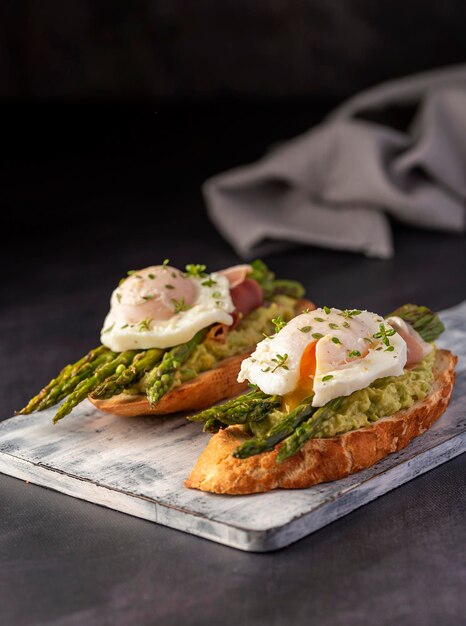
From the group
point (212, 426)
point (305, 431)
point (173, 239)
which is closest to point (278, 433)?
point (305, 431)

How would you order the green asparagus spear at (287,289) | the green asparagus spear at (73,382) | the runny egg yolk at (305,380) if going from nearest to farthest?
1. the runny egg yolk at (305,380)
2. the green asparagus spear at (73,382)
3. the green asparagus spear at (287,289)

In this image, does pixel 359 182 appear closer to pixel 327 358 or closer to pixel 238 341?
pixel 238 341

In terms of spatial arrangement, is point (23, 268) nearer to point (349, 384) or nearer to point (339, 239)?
point (339, 239)

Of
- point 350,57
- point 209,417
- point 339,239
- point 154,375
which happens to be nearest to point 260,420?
point 209,417

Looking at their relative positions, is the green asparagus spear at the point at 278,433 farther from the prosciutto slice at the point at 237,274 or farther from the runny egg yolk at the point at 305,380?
the prosciutto slice at the point at 237,274

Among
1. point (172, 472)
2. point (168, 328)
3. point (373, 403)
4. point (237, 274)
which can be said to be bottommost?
point (172, 472)

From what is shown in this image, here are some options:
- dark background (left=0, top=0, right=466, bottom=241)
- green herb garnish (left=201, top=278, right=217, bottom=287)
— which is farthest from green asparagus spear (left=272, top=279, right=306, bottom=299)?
dark background (left=0, top=0, right=466, bottom=241)

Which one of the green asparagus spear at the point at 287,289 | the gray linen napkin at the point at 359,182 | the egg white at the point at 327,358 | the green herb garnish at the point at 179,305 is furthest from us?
the gray linen napkin at the point at 359,182

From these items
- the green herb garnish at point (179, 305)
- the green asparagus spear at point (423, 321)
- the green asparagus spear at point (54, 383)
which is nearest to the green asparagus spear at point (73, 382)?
the green asparagus spear at point (54, 383)
